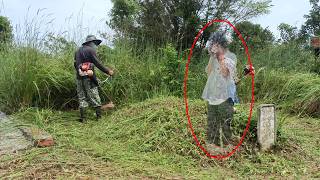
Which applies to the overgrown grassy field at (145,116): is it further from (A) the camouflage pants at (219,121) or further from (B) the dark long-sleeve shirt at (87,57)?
(B) the dark long-sleeve shirt at (87,57)

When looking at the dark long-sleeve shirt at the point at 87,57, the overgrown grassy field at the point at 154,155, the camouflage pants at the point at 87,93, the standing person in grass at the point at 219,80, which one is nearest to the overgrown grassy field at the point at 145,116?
the overgrown grassy field at the point at 154,155

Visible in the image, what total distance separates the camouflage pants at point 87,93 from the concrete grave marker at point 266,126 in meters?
2.85

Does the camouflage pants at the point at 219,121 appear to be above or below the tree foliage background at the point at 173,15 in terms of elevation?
below

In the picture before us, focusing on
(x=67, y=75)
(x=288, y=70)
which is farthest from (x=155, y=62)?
(x=288, y=70)

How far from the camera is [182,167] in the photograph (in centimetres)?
345

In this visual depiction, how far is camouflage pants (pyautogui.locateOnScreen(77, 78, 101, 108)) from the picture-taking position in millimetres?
5652

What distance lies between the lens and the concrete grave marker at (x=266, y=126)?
11.9 ft

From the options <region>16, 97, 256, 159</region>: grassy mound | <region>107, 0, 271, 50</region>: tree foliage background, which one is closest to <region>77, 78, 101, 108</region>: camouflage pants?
<region>16, 97, 256, 159</region>: grassy mound

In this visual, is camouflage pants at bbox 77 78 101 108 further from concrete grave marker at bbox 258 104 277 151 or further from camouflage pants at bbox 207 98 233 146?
camouflage pants at bbox 207 98 233 146

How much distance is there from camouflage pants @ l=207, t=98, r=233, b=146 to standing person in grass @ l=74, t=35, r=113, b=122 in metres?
2.93

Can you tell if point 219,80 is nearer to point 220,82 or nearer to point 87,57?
point 220,82

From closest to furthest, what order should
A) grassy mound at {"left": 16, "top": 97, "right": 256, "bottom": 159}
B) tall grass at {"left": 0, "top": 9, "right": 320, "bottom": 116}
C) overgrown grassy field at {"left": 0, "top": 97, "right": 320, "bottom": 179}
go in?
overgrown grassy field at {"left": 0, "top": 97, "right": 320, "bottom": 179} → grassy mound at {"left": 16, "top": 97, "right": 256, "bottom": 159} → tall grass at {"left": 0, "top": 9, "right": 320, "bottom": 116}

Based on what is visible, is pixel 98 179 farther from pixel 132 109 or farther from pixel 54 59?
pixel 54 59

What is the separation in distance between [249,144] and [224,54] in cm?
174
